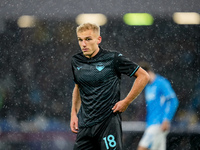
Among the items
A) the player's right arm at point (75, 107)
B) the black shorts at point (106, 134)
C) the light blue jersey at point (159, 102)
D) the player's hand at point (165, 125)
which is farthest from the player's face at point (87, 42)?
the player's hand at point (165, 125)

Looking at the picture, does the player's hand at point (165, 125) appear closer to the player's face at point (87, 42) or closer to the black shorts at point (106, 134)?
the black shorts at point (106, 134)

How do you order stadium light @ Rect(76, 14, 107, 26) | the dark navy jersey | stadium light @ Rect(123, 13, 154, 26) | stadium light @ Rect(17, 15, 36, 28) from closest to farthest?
the dark navy jersey, stadium light @ Rect(76, 14, 107, 26), stadium light @ Rect(17, 15, 36, 28), stadium light @ Rect(123, 13, 154, 26)

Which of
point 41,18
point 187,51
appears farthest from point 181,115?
point 41,18

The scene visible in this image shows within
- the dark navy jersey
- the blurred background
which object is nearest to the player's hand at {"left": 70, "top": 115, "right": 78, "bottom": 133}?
the dark navy jersey

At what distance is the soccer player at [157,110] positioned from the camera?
457 centimetres

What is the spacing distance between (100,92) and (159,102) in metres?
1.55

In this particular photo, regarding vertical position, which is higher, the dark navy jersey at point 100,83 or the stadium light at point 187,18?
the stadium light at point 187,18

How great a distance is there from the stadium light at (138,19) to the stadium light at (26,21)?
106 inches

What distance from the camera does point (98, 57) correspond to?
3355 millimetres

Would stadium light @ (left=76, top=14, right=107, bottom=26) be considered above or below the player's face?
above

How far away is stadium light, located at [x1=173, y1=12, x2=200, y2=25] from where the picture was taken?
11469 mm

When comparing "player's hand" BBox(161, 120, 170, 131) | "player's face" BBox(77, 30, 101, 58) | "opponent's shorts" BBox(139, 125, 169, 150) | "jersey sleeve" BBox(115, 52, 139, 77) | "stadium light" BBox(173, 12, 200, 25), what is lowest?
"opponent's shorts" BBox(139, 125, 169, 150)

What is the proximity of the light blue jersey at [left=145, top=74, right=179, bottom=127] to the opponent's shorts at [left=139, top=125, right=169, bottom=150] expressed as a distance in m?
0.07

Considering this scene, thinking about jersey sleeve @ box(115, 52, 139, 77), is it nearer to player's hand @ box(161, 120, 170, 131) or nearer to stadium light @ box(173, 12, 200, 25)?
player's hand @ box(161, 120, 170, 131)
